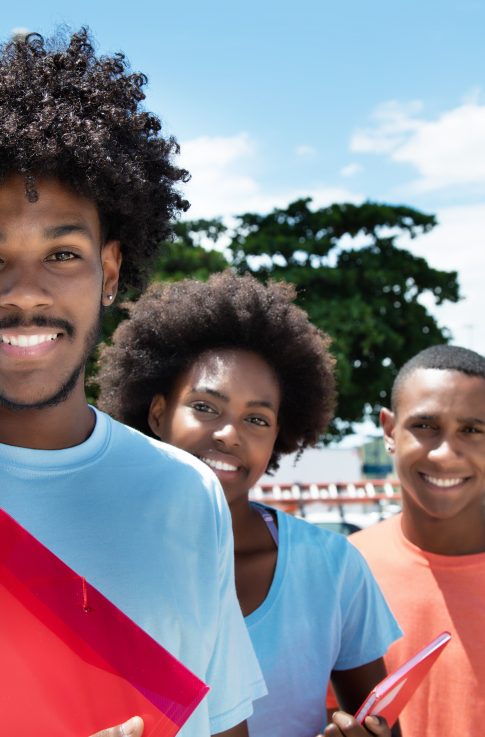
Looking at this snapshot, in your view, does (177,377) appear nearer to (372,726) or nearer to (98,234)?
(98,234)

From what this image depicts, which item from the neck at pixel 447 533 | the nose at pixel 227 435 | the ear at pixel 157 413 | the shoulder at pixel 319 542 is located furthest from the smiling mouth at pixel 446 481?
the ear at pixel 157 413

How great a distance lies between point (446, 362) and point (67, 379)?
1.79 meters

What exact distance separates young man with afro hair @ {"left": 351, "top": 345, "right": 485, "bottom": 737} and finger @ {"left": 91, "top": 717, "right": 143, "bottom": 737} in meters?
1.45

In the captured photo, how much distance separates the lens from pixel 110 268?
6.56 ft

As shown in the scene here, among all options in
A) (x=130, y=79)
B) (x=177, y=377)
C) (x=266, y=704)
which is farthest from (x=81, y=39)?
(x=266, y=704)

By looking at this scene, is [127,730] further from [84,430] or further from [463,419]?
[463,419]

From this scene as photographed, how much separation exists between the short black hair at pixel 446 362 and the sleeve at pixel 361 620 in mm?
953

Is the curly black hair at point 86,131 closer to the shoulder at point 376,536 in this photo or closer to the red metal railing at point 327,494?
the shoulder at point 376,536

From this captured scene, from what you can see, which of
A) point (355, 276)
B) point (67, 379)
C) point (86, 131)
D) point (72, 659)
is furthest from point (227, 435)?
point (355, 276)

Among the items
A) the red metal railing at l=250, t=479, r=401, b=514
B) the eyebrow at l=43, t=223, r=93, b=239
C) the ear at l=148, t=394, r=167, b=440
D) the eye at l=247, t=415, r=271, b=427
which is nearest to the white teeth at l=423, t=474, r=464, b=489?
the eye at l=247, t=415, r=271, b=427

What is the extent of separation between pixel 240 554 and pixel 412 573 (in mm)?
751

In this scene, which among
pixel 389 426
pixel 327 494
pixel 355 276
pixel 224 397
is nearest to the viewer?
pixel 224 397

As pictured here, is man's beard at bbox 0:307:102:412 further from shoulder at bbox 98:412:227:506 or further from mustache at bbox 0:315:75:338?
shoulder at bbox 98:412:227:506

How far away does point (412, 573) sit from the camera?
2.85 meters
